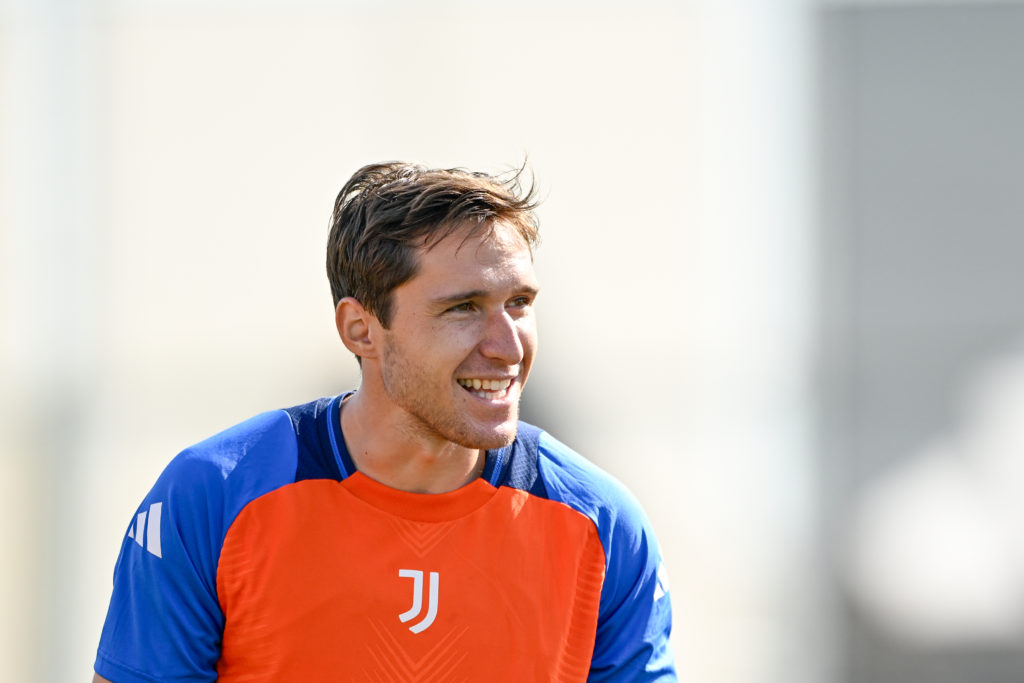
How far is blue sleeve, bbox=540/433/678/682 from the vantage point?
214 cm

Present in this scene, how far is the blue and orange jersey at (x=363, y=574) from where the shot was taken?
6.43ft

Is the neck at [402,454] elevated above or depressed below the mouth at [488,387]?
below

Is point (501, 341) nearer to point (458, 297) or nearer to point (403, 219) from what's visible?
point (458, 297)

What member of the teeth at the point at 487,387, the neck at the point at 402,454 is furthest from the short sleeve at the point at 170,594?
the teeth at the point at 487,387

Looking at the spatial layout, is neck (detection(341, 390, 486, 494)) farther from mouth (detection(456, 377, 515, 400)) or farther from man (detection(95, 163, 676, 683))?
mouth (detection(456, 377, 515, 400))

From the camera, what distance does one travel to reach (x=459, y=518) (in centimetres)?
211

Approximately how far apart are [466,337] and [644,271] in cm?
385

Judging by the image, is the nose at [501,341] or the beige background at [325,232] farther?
the beige background at [325,232]

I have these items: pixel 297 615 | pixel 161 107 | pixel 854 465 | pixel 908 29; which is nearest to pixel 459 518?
pixel 297 615

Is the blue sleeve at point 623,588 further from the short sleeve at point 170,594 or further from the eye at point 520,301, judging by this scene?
the short sleeve at point 170,594

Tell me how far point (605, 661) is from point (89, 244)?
4474mm

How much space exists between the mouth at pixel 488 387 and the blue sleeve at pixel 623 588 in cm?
25

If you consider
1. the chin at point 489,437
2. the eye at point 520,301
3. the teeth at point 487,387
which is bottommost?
the chin at point 489,437

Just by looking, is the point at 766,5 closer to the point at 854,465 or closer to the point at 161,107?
the point at 854,465
